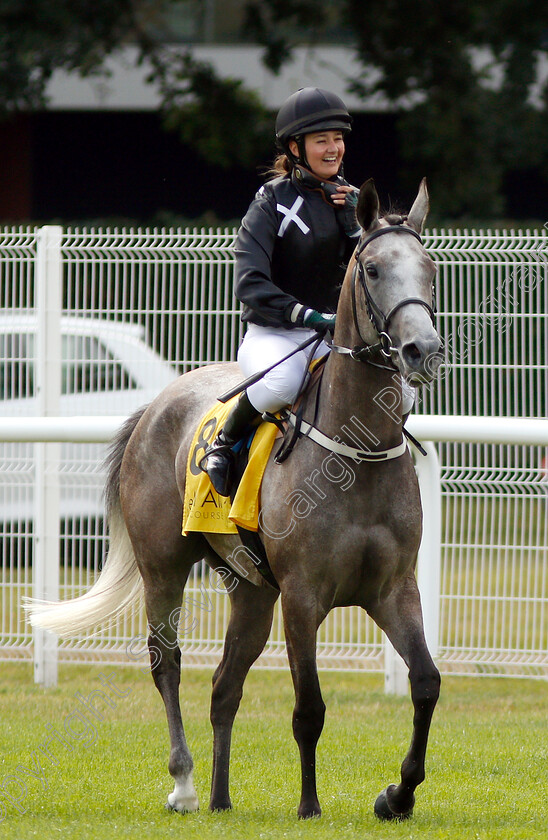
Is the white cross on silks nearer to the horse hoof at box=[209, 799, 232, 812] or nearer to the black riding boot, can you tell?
the black riding boot

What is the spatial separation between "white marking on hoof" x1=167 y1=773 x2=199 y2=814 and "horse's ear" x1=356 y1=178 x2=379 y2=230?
7.73 ft

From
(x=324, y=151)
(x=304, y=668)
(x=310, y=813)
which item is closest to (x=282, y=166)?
(x=324, y=151)

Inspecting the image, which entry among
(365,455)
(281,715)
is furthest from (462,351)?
(365,455)

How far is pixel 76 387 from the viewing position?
773 centimetres

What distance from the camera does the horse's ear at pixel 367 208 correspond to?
4.19 metres

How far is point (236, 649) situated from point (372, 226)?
1998mm

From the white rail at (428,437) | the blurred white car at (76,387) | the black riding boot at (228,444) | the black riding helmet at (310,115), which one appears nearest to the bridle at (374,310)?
the black riding boot at (228,444)

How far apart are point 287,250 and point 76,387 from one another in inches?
129

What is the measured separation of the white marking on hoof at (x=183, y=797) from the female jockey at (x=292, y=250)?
4.01ft

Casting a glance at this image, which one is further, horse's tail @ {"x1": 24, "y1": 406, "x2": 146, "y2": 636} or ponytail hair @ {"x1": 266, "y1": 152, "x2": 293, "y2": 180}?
horse's tail @ {"x1": 24, "y1": 406, "x2": 146, "y2": 636}

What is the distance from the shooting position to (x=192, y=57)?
1738cm

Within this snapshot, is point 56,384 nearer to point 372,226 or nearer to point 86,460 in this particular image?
point 86,460

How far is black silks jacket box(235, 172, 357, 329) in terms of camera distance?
464cm

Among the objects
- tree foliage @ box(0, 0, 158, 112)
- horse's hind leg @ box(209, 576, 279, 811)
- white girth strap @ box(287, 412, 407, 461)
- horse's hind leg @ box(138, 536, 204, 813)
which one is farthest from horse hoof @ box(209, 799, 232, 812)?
tree foliage @ box(0, 0, 158, 112)
